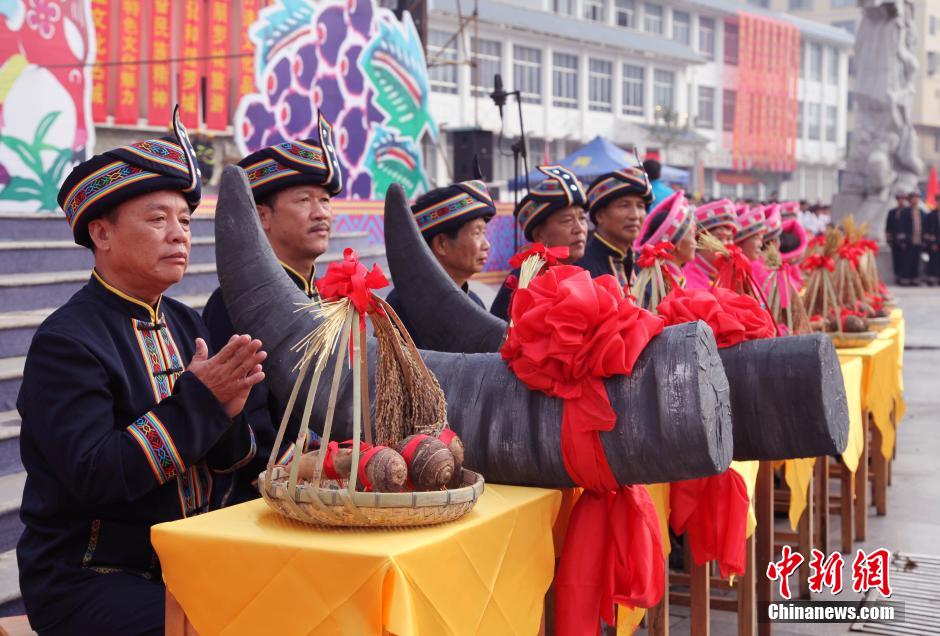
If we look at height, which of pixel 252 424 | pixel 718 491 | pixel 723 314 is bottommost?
pixel 718 491

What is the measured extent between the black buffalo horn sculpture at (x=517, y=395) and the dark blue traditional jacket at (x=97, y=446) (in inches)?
9.4

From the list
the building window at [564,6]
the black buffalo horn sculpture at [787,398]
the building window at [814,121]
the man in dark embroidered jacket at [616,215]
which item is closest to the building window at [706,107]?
the building window at [564,6]

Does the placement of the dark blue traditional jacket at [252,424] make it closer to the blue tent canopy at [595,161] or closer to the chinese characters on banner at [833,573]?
the chinese characters on banner at [833,573]

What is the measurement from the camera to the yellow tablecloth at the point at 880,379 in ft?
15.3

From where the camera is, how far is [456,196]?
11.8ft

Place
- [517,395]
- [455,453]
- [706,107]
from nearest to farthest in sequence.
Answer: [455,453], [517,395], [706,107]

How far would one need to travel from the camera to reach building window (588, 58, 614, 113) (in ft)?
100

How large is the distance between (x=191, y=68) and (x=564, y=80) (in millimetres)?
22110

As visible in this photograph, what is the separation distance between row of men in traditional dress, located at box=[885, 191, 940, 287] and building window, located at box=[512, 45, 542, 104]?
1147 centimetres

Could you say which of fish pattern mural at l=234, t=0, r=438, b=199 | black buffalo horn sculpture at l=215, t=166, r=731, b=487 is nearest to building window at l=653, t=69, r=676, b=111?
fish pattern mural at l=234, t=0, r=438, b=199

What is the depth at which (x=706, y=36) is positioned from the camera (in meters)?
37.1

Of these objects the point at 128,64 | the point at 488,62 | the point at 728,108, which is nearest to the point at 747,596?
the point at 128,64

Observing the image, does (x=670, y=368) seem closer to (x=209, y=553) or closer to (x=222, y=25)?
(x=209, y=553)

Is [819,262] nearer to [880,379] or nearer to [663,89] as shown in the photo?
[880,379]
